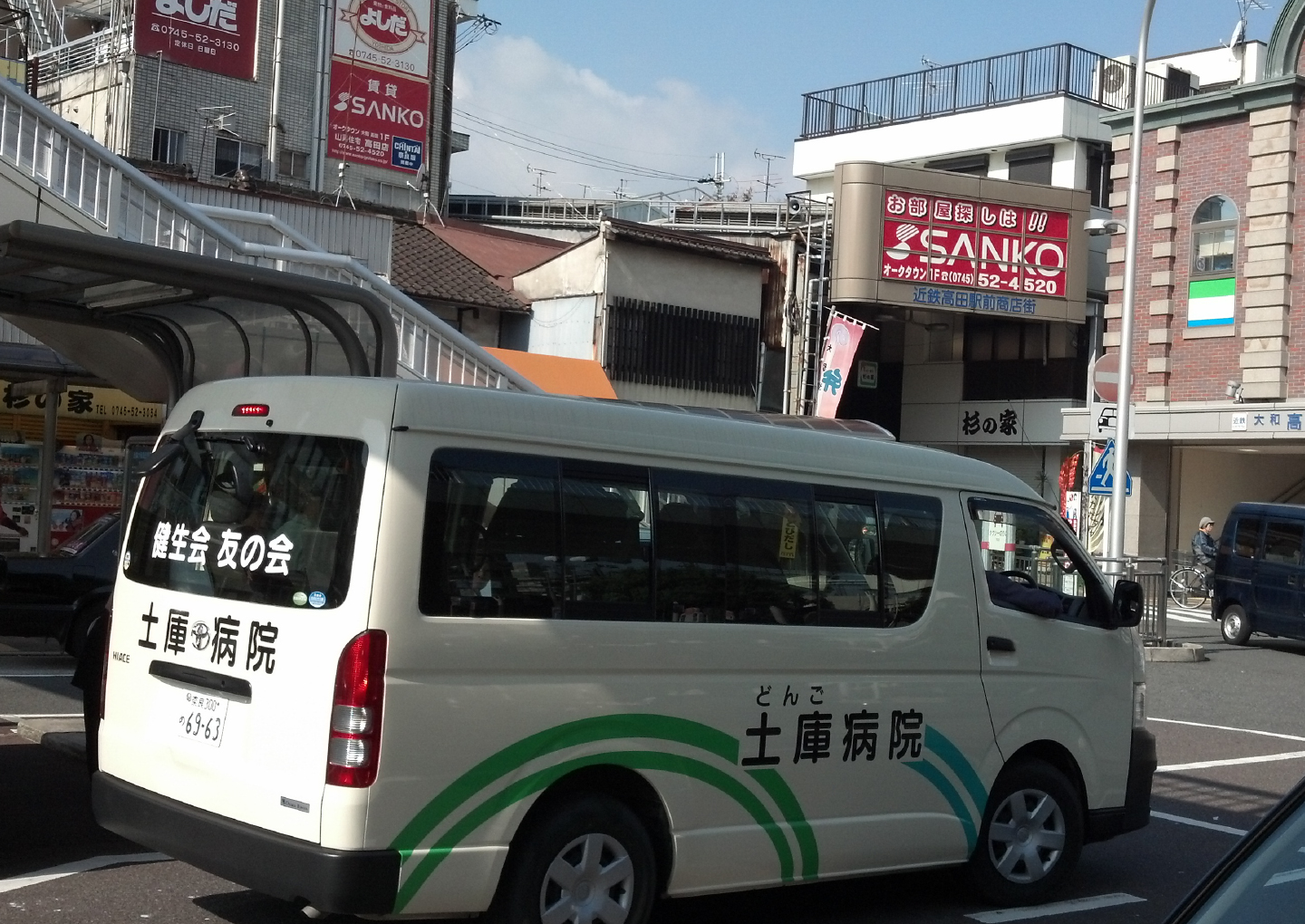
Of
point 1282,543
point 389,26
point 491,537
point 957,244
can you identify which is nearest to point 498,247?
point 389,26

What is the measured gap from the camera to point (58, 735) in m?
9.70

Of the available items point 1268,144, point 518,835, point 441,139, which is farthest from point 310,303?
point 441,139

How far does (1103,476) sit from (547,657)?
1671cm

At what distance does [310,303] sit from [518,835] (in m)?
4.16

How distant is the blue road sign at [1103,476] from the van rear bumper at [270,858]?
1719 centimetres

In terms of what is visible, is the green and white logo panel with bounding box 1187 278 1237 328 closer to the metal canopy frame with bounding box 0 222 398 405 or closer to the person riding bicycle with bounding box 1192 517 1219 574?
the person riding bicycle with bounding box 1192 517 1219 574

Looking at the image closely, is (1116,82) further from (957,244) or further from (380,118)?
(380,118)

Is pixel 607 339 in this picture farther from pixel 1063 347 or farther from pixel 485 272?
pixel 1063 347

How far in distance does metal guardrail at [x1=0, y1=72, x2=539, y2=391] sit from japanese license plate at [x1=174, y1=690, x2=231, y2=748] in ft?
18.3

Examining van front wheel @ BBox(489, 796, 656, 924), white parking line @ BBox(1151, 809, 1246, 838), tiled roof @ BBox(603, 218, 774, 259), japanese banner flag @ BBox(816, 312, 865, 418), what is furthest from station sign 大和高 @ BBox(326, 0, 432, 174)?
van front wheel @ BBox(489, 796, 656, 924)

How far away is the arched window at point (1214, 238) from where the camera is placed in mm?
29891

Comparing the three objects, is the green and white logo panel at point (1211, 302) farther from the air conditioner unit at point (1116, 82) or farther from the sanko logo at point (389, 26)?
the sanko logo at point (389, 26)

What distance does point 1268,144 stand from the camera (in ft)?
95.4

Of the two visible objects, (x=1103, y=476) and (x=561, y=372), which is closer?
(x=1103, y=476)
